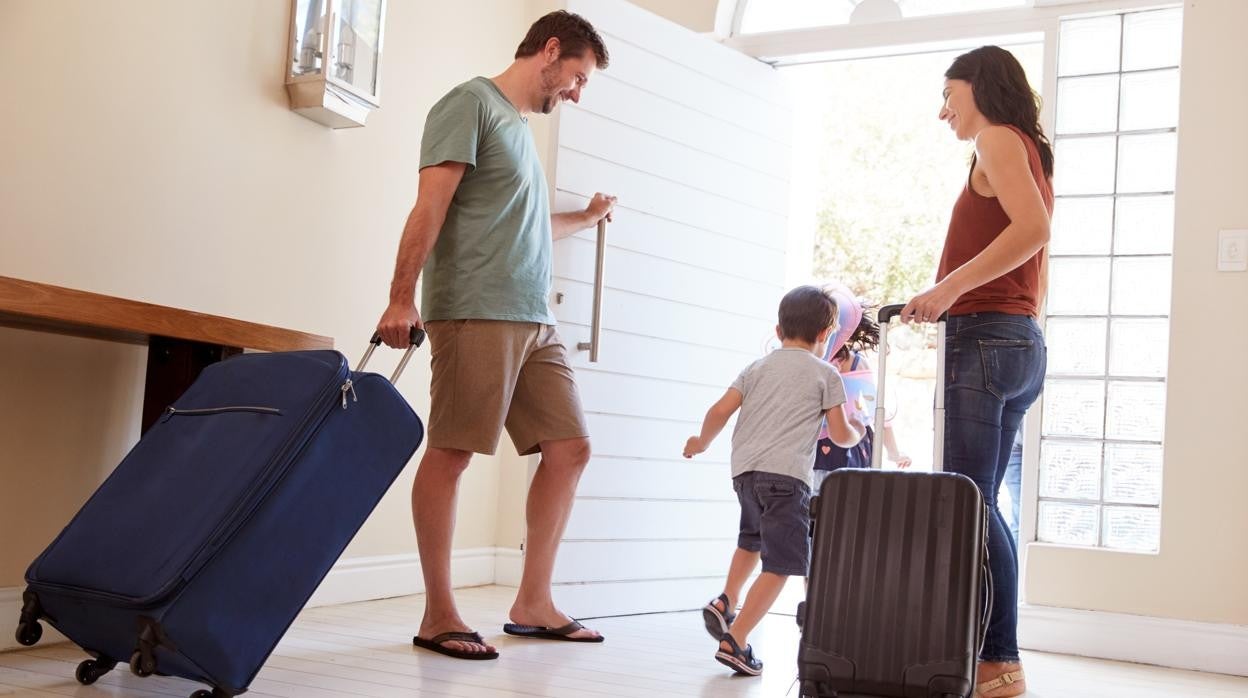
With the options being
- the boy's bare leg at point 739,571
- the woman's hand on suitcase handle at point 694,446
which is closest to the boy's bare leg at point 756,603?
the boy's bare leg at point 739,571

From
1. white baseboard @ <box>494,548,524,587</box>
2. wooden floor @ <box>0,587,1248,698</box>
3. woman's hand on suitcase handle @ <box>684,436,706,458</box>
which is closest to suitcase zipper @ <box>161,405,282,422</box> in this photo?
wooden floor @ <box>0,587,1248,698</box>

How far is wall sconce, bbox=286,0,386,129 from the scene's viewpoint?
2.90 m

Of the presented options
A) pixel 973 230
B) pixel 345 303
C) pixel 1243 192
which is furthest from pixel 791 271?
pixel 973 230

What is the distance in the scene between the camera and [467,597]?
11.7 ft

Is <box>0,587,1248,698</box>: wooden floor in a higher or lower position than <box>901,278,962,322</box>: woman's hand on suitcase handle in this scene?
lower

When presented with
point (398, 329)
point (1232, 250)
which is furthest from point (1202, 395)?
point (398, 329)

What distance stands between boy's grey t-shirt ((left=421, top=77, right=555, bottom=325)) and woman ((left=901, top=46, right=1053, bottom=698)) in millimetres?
929

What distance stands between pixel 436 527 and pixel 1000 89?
59.5 inches

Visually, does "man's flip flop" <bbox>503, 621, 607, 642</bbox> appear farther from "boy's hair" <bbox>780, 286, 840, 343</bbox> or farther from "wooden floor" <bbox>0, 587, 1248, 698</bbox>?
"boy's hair" <bbox>780, 286, 840, 343</bbox>

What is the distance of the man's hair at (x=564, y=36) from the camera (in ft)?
8.80

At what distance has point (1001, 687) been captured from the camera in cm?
232

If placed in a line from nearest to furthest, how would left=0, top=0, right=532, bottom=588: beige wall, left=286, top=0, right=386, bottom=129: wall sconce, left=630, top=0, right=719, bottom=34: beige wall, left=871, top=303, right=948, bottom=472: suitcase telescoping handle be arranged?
left=871, top=303, right=948, bottom=472: suitcase telescoping handle < left=0, top=0, right=532, bottom=588: beige wall < left=286, top=0, right=386, bottom=129: wall sconce < left=630, top=0, right=719, bottom=34: beige wall

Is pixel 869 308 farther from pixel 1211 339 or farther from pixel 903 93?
pixel 903 93

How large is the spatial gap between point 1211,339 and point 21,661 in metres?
3.13
